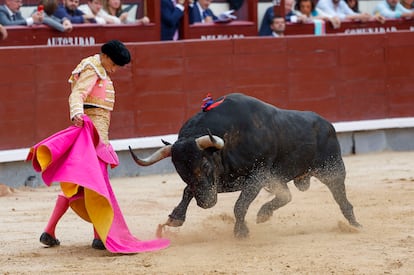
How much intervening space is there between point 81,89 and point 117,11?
14.2 feet

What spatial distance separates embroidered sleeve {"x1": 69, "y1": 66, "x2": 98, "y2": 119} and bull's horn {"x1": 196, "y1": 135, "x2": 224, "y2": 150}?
687 millimetres

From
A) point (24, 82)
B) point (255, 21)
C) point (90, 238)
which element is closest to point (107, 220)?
point (90, 238)

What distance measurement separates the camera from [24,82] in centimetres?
892

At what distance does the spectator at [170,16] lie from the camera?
34.0 feet

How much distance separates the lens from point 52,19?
9406 mm

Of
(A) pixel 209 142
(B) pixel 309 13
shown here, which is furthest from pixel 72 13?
(A) pixel 209 142

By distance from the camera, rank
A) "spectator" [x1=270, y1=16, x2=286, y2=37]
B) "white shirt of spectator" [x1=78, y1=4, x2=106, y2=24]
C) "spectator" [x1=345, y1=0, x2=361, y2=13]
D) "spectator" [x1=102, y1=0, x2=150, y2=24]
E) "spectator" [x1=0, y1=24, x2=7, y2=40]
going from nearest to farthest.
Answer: "spectator" [x1=0, y1=24, x2=7, y2=40], "white shirt of spectator" [x1=78, y1=4, x2=106, y2=24], "spectator" [x1=102, y1=0, x2=150, y2=24], "spectator" [x1=270, y1=16, x2=286, y2=37], "spectator" [x1=345, y1=0, x2=361, y2=13]

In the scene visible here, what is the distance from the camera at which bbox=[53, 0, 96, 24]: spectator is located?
31.5ft

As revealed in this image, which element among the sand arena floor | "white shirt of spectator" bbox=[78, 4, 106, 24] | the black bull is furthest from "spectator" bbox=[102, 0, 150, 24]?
the black bull

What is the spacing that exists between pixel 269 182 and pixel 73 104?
4.53 feet

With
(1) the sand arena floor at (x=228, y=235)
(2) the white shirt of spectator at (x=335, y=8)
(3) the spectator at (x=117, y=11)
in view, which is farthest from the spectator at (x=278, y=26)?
(1) the sand arena floor at (x=228, y=235)

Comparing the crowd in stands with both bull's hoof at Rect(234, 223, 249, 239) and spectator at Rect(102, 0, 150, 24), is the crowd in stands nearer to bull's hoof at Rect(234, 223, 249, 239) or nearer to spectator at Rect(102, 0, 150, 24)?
spectator at Rect(102, 0, 150, 24)

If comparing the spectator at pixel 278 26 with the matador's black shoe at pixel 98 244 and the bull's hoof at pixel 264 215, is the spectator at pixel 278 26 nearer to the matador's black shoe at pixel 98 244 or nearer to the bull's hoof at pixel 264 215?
the bull's hoof at pixel 264 215

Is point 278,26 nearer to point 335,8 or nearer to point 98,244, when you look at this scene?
point 335,8
